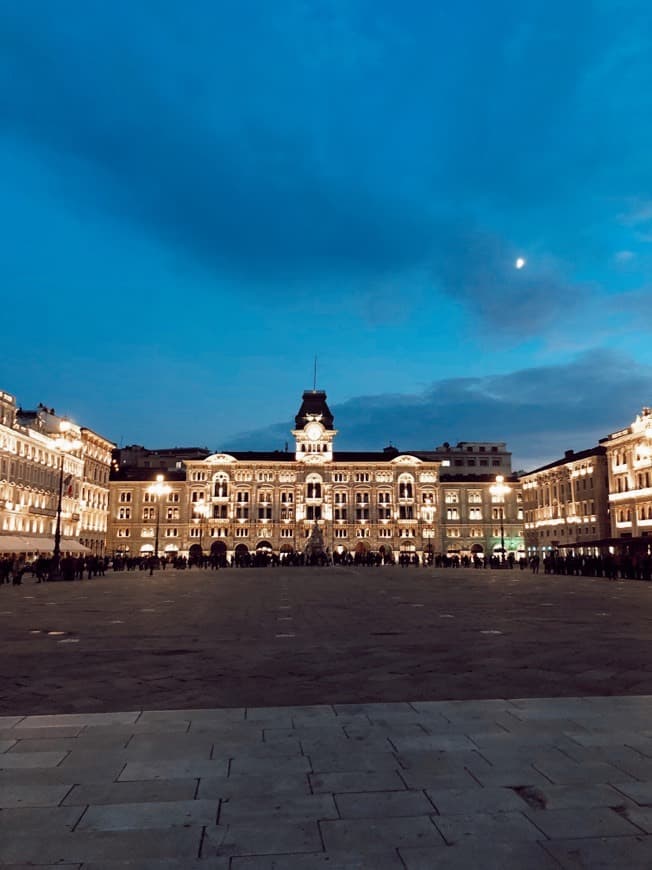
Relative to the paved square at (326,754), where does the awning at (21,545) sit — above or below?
above

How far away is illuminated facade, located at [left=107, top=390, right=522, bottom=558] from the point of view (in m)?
104

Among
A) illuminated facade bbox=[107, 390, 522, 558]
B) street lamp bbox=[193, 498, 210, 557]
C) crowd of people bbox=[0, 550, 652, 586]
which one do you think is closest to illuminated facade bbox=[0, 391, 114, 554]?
→ crowd of people bbox=[0, 550, 652, 586]

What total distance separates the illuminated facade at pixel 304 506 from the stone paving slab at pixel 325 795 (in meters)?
96.8

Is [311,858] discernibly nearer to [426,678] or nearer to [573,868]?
[573,868]

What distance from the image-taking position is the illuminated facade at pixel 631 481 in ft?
222

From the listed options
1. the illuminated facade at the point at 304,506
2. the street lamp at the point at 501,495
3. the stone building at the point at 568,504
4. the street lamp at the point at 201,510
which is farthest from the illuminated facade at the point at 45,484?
the stone building at the point at 568,504

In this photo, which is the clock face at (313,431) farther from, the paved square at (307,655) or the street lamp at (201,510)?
the paved square at (307,655)

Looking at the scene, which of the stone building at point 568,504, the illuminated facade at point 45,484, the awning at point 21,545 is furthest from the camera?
the stone building at point 568,504

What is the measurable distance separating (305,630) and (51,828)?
10691 millimetres

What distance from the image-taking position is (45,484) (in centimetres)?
7031

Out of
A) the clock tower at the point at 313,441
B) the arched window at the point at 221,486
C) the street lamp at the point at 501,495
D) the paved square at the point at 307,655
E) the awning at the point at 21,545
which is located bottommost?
the paved square at the point at 307,655

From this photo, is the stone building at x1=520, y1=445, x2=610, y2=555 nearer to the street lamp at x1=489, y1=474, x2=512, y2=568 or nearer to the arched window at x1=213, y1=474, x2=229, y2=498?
the street lamp at x1=489, y1=474, x2=512, y2=568

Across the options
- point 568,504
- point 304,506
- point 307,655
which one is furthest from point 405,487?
point 307,655

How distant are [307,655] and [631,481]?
6836 centimetres
